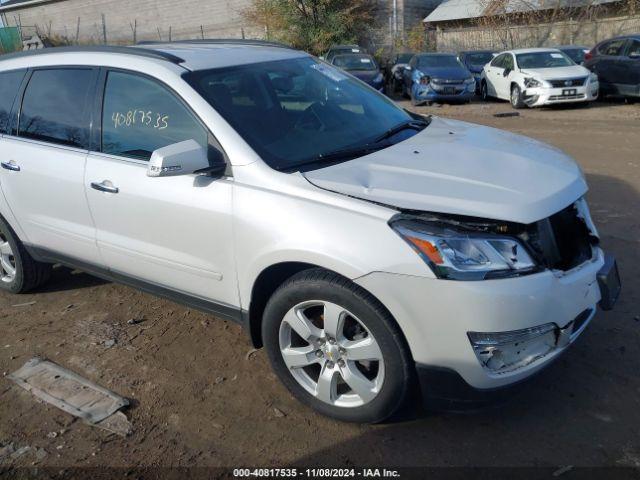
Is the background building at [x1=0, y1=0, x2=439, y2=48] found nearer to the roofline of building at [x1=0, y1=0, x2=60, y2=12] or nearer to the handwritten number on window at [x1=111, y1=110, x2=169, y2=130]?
the roofline of building at [x1=0, y1=0, x2=60, y2=12]

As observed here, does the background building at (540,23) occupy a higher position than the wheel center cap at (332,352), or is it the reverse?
the background building at (540,23)

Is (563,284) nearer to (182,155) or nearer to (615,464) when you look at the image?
(615,464)

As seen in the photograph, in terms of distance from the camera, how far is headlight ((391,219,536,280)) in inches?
96.5

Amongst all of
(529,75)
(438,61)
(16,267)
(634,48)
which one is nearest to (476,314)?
(16,267)

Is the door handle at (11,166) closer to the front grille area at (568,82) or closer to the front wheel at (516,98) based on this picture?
the front grille area at (568,82)

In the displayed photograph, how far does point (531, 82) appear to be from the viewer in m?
13.9

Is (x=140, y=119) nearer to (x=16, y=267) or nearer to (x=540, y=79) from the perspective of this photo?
(x=16, y=267)

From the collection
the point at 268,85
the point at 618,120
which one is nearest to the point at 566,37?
the point at 618,120

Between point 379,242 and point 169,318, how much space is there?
87.0 inches

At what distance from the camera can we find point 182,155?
115 inches

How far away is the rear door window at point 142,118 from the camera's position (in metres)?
3.27

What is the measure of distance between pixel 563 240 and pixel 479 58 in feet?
57.9

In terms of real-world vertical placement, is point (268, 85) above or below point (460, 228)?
above

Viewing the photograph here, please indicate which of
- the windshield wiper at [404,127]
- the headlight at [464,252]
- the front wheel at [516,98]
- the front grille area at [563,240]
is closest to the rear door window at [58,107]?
the windshield wiper at [404,127]
